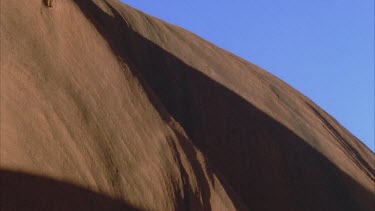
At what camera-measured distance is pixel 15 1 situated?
8.09m

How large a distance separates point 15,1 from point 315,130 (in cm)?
1441

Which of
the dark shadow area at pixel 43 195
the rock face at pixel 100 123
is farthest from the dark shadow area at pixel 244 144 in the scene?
the dark shadow area at pixel 43 195

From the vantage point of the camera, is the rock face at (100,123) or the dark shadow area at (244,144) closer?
the rock face at (100,123)

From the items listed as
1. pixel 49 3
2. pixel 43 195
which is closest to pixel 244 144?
pixel 49 3

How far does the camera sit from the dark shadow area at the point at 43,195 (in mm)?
6297

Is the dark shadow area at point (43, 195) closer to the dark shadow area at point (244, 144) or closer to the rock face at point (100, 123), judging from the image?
the rock face at point (100, 123)

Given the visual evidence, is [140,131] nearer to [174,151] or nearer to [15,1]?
[174,151]

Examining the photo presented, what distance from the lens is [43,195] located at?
6609mm

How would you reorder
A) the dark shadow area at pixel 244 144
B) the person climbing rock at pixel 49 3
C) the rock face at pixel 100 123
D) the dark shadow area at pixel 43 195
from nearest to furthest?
the dark shadow area at pixel 43 195 → the rock face at pixel 100 123 → the person climbing rock at pixel 49 3 → the dark shadow area at pixel 244 144

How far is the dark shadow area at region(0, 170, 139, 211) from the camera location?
6.30m

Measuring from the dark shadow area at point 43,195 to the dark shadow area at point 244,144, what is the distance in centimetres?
728

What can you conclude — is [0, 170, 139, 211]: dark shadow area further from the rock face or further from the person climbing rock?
the person climbing rock

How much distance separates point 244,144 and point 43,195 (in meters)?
11.2

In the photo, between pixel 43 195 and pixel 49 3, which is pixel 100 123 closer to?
pixel 49 3
